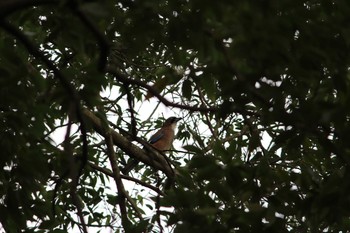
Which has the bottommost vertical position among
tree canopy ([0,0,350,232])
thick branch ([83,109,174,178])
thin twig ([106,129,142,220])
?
tree canopy ([0,0,350,232])

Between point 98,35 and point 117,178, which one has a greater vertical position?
point 117,178

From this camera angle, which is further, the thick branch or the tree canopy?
the thick branch

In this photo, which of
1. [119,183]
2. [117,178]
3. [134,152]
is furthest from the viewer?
[134,152]

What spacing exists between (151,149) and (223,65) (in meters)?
2.79

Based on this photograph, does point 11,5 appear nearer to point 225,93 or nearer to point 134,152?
point 225,93

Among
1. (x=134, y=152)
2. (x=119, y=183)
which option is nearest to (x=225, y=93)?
(x=119, y=183)

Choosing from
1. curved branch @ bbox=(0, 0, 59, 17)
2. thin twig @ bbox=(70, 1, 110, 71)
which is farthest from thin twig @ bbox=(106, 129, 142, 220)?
curved branch @ bbox=(0, 0, 59, 17)

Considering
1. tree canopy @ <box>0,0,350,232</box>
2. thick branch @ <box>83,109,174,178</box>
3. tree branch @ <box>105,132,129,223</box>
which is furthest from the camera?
thick branch @ <box>83,109,174,178</box>

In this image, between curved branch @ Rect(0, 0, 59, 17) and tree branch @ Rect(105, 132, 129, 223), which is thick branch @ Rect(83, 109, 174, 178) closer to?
tree branch @ Rect(105, 132, 129, 223)

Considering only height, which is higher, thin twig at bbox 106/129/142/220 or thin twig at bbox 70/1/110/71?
thin twig at bbox 106/129/142/220

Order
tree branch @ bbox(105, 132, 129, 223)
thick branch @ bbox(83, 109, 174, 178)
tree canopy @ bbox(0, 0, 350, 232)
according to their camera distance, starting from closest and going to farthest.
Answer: tree canopy @ bbox(0, 0, 350, 232), tree branch @ bbox(105, 132, 129, 223), thick branch @ bbox(83, 109, 174, 178)

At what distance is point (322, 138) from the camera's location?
277 cm

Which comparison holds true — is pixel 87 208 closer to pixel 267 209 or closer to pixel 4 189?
pixel 4 189

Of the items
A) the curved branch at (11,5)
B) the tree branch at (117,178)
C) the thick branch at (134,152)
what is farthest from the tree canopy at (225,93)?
the thick branch at (134,152)
